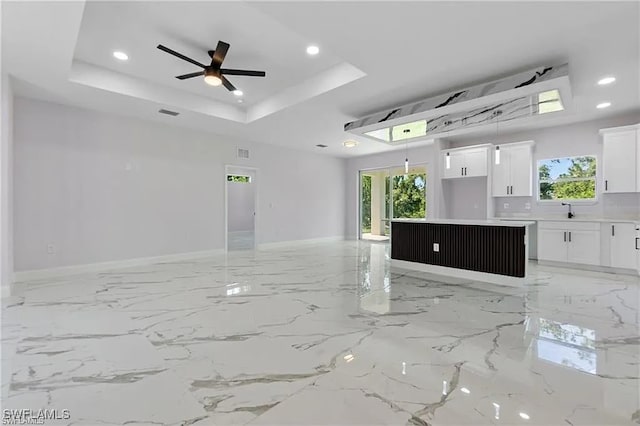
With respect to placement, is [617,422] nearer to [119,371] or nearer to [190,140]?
[119,371]

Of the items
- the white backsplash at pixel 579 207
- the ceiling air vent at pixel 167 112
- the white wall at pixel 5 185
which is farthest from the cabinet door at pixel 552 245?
the white wall at pixel 5 185

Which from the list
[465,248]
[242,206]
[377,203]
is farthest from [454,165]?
[242,206]

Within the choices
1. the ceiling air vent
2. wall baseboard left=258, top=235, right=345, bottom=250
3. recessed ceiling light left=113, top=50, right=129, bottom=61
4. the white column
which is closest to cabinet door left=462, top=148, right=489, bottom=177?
the white column

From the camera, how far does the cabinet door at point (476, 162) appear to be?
6668 millimetres

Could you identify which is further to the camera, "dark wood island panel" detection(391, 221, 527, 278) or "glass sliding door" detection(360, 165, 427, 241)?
"glass sliding door" detection(360, 165, 427, 241)

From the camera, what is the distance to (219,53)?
3.45m

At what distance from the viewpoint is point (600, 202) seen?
18.5 ft

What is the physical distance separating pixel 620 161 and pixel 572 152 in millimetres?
794

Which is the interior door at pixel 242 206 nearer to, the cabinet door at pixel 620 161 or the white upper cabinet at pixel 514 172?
the white upper cabinet at pixel 514 172

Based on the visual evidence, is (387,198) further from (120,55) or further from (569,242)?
(120,55)

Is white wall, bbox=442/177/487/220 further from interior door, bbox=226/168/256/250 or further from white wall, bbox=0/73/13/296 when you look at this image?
white wall, bbox=0/73/13/296

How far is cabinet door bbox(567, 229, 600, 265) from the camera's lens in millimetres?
5234

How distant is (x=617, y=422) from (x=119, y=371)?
2.92 m

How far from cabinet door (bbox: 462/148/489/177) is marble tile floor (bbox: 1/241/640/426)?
3169 millimetres
